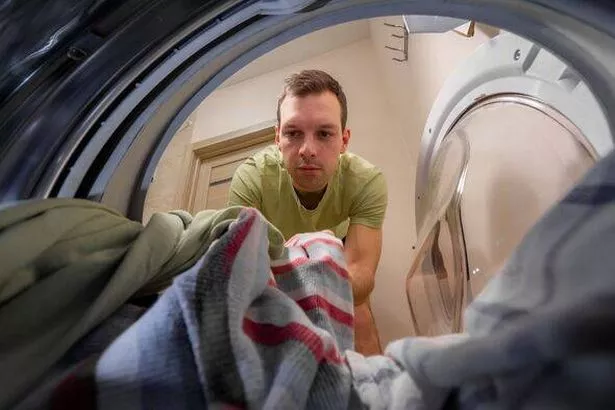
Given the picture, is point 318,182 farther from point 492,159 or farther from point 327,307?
point 327,307

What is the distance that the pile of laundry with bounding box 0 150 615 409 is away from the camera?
0.18 m

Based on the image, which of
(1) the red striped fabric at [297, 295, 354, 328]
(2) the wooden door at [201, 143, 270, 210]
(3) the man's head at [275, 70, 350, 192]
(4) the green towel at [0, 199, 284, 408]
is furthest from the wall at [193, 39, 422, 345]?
(4) the green towel at [0, 199, 284, 408]

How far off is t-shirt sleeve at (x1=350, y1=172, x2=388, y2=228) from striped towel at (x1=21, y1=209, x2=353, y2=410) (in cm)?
86

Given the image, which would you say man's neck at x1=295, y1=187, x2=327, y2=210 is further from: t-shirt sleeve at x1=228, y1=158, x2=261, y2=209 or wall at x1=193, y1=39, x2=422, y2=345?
wall at x1=193, y1=39, x2=422, y2=345

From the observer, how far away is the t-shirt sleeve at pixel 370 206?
1.14 m

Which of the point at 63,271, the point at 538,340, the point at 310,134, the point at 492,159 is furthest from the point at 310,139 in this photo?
the point at 538,340

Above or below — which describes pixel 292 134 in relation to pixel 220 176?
below

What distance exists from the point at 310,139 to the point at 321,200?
18cm

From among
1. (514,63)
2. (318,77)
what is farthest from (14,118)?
(318,77)

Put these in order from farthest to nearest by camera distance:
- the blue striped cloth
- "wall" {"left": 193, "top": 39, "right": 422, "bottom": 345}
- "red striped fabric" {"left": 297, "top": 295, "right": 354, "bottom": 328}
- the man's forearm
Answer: "wall" {"left": 193, "top": 39, "right": 422, "bottom": 345}, the man's forearm, "red striped fabric" {"left": 297, "top": 295, "right": 354, "bottom": 328}, the blue striped cloth

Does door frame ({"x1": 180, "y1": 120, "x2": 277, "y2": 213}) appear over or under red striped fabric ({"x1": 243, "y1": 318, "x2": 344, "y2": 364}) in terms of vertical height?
over

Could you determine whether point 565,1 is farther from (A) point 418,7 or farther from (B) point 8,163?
(B) point 8,163

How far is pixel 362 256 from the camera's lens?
1059 millimetres

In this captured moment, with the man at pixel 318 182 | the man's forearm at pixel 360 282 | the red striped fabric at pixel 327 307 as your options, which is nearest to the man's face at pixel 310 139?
the man at pixel 318 182
